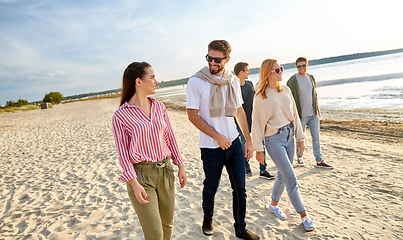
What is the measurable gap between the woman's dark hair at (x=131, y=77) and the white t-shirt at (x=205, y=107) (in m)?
0.55

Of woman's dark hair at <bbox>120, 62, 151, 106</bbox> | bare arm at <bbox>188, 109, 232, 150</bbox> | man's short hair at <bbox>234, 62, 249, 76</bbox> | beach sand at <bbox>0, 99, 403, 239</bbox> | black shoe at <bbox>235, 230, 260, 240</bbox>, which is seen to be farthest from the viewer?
man's short hair at <bbox>234, 62, 249, 76</bbox>

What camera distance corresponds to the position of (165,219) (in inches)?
80.4

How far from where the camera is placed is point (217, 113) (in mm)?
2326

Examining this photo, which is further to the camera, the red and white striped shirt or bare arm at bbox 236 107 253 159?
bare arm at bbox 236 107 253 159

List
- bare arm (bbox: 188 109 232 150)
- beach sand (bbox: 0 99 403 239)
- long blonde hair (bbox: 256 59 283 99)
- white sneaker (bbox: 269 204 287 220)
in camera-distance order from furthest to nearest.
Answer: white sneaker (bbox: 269 204 287 220) → beach sand (bbox: 0 99 403 239) → long blonde hair (bbox: 256 59 283 99) → bare arm (bbox: 188 109 232 150)

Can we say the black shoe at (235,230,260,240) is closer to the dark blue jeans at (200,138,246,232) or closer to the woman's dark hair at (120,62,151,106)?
the dark blue jeans at (200,138,246,232)

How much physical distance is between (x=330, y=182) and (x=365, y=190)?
56 cm

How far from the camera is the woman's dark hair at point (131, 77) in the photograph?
1.88 metres

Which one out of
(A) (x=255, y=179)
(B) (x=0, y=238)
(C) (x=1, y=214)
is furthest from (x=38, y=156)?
(A) (x=255, y=179)

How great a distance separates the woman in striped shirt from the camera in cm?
176

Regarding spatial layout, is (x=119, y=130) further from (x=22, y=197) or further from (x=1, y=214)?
(x=22, y=197)

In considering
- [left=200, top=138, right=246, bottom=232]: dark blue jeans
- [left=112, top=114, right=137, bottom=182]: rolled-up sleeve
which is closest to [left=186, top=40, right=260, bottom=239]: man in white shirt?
[left=200, top=138, right=246, bottom=232]: dark blue jeans

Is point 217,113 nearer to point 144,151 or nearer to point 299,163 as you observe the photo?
point 144,151

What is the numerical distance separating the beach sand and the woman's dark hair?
2085 millimetres
